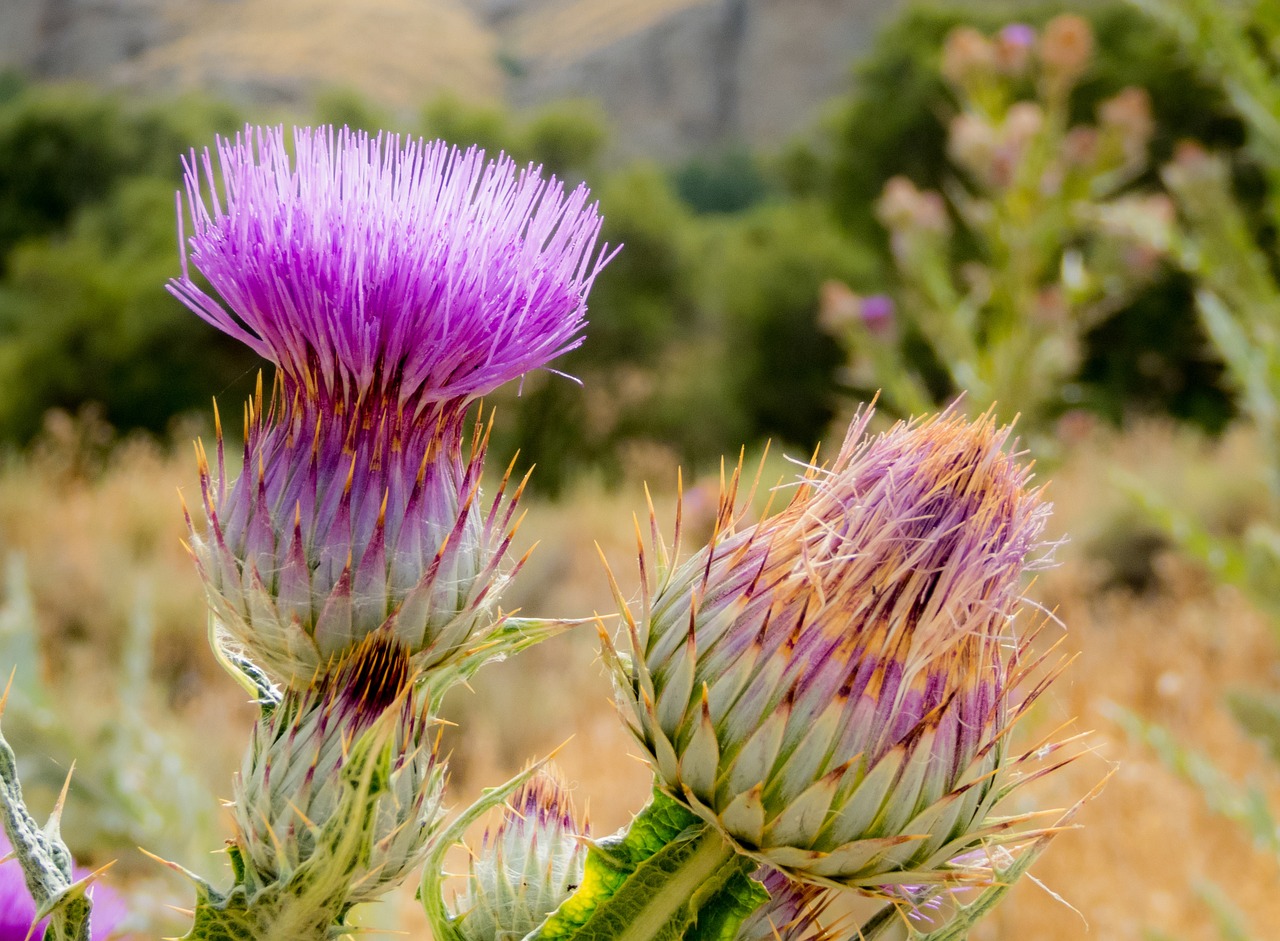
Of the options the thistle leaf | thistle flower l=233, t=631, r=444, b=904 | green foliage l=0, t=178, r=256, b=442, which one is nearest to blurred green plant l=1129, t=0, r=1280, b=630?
thistle flower l=233, t=631, r=444, b=904

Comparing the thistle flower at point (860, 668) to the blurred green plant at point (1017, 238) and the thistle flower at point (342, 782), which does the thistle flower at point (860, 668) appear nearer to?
the thistle flower at point (342, 782)

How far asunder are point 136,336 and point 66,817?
13309 millimetres

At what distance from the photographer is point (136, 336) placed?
55.7ft

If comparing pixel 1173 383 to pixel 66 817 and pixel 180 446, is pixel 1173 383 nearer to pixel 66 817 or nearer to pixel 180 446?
pixel 180 446

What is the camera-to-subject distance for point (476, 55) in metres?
49.6

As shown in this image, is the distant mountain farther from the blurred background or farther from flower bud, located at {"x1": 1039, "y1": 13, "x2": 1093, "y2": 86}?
flower bud, located at {"x1": 1039, "y1": 13, "x2": 1093, "y2": 86}

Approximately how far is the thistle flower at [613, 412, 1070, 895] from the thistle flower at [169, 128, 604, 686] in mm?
227

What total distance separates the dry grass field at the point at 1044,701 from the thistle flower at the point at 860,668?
3.10 feet

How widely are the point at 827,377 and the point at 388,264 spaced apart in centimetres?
1582

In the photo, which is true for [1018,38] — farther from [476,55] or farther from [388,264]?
[476,55]

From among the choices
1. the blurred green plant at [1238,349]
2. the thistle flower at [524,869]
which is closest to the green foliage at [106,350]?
the blurred green plant at [1238,349]

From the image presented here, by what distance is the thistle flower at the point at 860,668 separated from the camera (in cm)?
103

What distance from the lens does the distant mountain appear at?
41.8 metres

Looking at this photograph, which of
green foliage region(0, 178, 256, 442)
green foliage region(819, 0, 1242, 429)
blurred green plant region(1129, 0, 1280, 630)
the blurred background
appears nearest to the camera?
blurred green plant region(1129, 0, 1280, 630)
